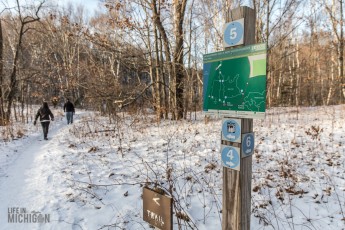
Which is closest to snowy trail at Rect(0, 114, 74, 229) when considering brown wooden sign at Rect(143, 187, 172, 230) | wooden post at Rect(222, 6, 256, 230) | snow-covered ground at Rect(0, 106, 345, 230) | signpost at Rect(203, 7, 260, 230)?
snow-covered ground at Rect(0, 106, 345, 230)

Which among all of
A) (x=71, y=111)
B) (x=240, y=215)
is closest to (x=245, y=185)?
(x=240, y=215)

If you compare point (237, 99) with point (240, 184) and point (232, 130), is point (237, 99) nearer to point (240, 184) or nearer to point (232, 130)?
point (232, 130)

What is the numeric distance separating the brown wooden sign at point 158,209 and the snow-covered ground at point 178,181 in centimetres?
40

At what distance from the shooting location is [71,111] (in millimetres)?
15977

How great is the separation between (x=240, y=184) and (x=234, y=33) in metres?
1.33

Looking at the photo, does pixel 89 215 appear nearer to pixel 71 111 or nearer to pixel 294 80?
pixel 71 111

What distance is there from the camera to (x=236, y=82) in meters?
1.86

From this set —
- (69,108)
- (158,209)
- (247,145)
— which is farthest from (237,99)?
(69,108)

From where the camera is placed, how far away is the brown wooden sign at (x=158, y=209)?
1.86m

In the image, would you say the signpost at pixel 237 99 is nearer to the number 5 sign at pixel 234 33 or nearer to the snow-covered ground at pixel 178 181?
the number 5 sign at pixel 234 33

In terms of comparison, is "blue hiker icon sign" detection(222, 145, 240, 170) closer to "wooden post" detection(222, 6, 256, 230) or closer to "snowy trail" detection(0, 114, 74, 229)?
"wooden post" detection(222, 6, 256, 230)

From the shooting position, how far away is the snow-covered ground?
3396mm

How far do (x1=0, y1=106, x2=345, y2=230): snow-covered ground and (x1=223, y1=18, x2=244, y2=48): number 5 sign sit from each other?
1670 millimetres

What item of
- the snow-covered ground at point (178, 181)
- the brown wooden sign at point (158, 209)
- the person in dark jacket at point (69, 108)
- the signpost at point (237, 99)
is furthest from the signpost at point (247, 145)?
the person in dark jacket at point (69, 108)
